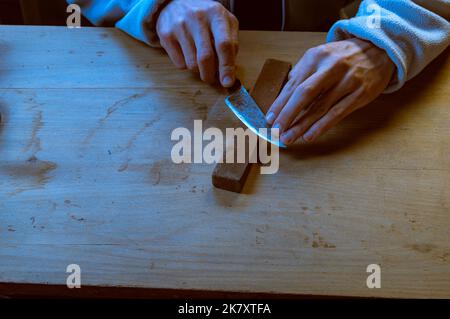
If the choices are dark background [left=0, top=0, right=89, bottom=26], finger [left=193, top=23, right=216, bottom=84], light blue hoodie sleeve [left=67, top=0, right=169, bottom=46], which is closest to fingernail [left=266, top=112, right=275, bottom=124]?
finger [left=193, top=23, right=216, bottom=84]

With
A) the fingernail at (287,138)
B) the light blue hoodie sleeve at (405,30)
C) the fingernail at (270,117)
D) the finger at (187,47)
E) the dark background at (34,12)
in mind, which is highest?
the light blue hoodie sleeve at (405,30)

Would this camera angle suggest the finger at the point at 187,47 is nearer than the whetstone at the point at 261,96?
No

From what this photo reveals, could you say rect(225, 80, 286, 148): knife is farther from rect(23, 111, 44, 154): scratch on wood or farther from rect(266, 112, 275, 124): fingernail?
rect(23, 111, 44, 154): scratch on wood

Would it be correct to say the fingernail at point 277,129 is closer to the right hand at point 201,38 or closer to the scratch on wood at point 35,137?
the right hand at point 201,38

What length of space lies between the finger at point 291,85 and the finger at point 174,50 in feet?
0.63

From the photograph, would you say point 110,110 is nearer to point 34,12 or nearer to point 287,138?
point 287,138

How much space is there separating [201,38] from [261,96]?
15cm

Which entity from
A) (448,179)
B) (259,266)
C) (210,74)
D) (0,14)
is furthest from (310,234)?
(0,14)

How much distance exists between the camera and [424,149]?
71cm

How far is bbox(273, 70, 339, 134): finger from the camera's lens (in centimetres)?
72

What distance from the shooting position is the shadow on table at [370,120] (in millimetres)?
725

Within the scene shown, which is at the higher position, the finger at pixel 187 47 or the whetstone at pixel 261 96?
the finger at pixel 187 47

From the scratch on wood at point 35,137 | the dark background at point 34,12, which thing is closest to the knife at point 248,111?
the scratch on wood at point 35,137
